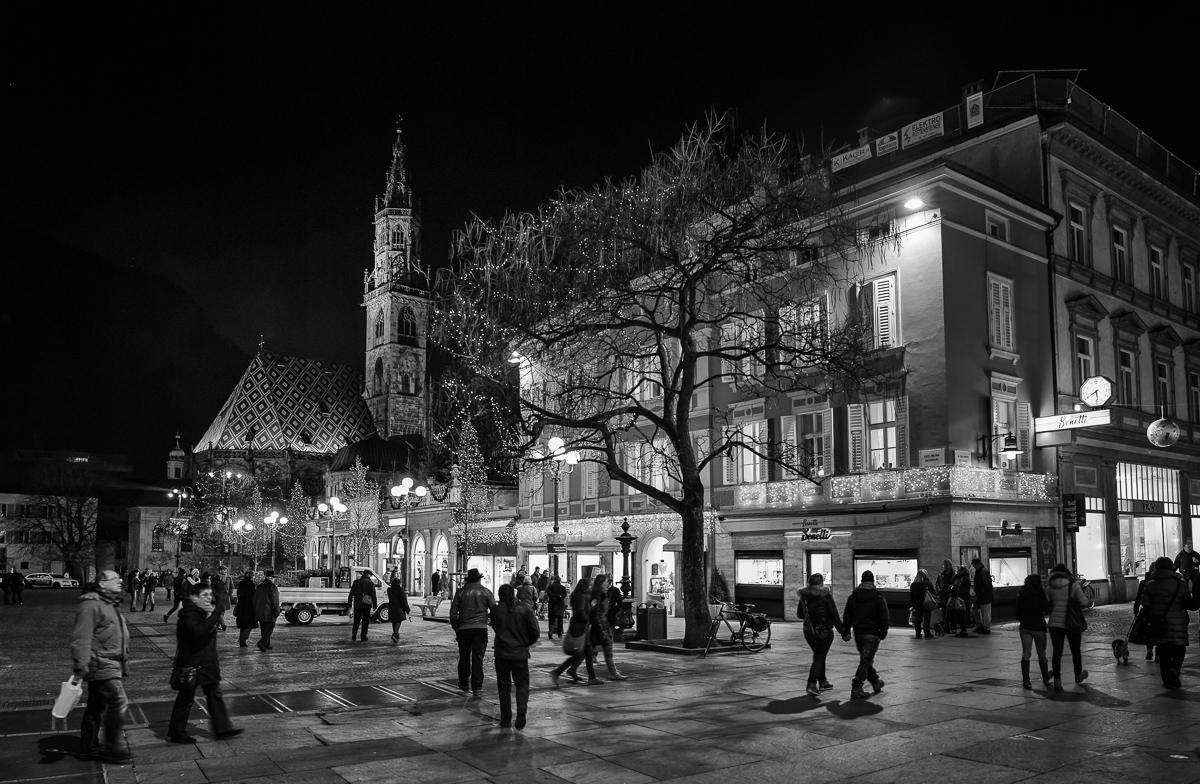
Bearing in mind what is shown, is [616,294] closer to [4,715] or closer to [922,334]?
[922,334]

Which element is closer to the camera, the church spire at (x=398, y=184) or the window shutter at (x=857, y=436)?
the window shutter at (x=857, y=436)

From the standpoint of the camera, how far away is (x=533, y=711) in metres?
13.3

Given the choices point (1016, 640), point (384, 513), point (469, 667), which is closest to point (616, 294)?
point (469, 667)

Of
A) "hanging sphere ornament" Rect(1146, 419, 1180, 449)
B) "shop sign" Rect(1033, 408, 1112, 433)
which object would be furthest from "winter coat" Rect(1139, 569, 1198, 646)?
"hanging sphere ornament" Rect(1146, 419, 1180, 449)

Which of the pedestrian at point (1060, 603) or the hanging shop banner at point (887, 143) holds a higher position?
the hanging shop banner at point (887, 143)

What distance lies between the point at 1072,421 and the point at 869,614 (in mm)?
18132

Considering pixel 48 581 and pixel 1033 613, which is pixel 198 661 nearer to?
pixel 1033 613

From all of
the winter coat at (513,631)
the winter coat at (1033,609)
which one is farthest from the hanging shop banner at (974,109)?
the winter coat at (513,631)

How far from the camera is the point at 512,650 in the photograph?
1198cm

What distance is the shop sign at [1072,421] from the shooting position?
2723 centimetres

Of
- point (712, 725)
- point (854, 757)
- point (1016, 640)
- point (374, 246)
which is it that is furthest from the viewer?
point (374, 246)

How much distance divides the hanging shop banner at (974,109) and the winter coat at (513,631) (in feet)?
95.2

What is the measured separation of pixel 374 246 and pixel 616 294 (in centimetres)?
11014

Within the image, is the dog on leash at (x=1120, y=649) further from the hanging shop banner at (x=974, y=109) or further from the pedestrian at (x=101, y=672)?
the hanging shop banner at (x=974, y=109)
